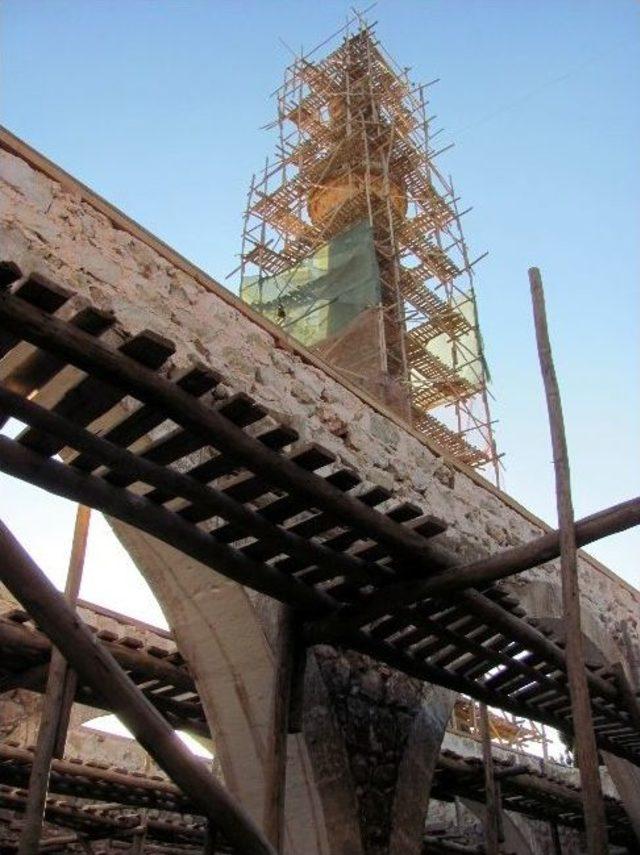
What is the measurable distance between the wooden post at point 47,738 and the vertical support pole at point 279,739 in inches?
37.0

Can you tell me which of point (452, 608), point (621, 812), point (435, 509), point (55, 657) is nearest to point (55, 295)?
point (452, 608)

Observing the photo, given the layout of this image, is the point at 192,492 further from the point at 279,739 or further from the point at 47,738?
the point at 47,738

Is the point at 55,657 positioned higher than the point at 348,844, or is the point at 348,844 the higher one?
the point at 55,657

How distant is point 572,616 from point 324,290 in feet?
38.8

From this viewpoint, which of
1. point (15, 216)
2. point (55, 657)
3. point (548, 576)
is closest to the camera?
point (15, 216)

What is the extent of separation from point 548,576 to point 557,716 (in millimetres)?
1195

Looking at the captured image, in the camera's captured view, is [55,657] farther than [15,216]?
Yes

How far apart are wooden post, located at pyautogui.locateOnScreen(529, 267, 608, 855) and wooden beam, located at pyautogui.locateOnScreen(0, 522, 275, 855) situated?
1.00 meters

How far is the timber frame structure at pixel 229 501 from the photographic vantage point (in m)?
2.30

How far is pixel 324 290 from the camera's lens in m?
14.1

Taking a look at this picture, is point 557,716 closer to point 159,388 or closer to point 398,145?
point 159,388

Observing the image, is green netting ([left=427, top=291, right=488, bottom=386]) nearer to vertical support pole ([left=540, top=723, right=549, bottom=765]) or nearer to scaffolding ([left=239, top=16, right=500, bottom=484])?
scaffolding ([left=239, top=16, right=500, bottom=484])

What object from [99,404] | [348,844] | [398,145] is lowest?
[348,844]

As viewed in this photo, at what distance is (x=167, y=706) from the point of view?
5.18m
